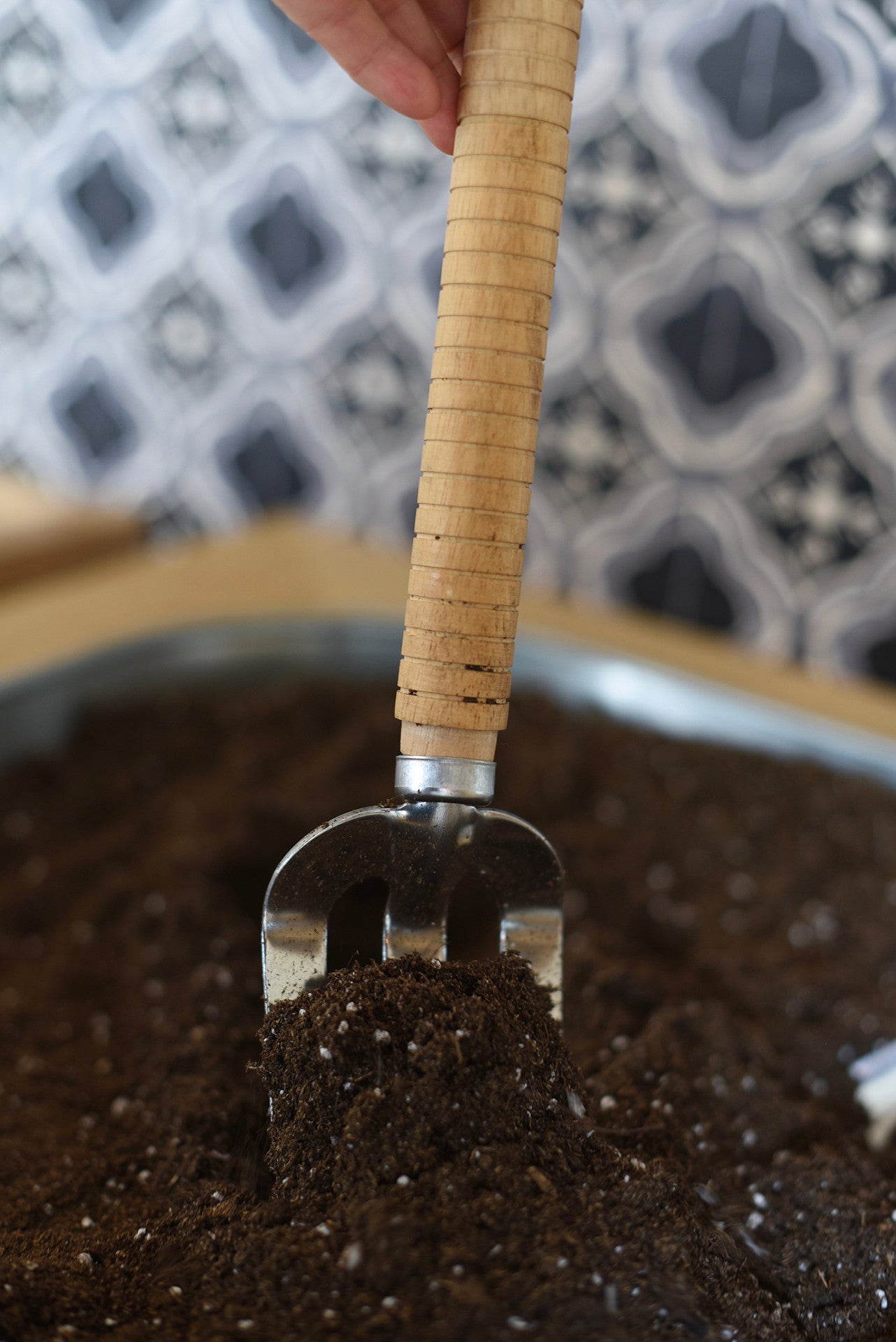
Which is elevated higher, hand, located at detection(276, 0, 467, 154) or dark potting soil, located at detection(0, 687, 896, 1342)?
hand, located at detection(276, 0, 467, 154)

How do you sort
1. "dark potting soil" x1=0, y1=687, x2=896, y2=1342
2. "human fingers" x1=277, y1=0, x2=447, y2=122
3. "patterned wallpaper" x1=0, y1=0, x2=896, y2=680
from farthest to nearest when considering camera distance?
1. "patterned wallpaper" x1=0, y1=0, x2=896, y2=680
2. "human fingers" x1=277, y1=0, x2=447, y2=122
3. "dark potting soil" x1=0, y1=687, x2=896, y2=1342

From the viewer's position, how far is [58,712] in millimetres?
925

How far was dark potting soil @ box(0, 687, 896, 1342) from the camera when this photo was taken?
14.7 inches

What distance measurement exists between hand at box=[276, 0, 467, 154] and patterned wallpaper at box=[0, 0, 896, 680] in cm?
59

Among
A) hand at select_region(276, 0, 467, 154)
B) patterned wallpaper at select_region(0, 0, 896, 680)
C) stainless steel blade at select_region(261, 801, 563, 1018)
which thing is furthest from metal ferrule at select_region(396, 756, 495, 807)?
patterned wallpaper at select_region(0, 0, 896, 680)

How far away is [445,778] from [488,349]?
0.17 meters

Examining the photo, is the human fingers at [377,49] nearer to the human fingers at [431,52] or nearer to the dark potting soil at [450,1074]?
the human fingers at [431,52]

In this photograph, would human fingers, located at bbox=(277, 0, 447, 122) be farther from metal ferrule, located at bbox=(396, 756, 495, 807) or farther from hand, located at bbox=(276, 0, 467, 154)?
metal ferrule, located at bbox=(396, 756, 495, 807)

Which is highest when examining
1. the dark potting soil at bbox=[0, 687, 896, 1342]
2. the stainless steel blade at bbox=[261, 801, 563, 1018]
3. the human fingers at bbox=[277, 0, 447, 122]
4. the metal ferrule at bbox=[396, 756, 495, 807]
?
the human fingers at bbox=[277, 0, 447, 122]

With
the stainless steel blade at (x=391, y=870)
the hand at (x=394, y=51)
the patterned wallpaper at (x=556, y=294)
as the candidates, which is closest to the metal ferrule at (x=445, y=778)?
the stainless steel blade at (x=391, y=870)

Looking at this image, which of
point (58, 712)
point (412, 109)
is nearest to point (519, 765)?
point (58, 712)

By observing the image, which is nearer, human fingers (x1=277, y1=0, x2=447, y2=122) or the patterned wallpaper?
human fingers (x1=277, y1=0, x2=447, y2=122)

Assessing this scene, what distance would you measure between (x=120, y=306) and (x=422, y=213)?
0.48m

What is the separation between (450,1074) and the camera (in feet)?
1.33
